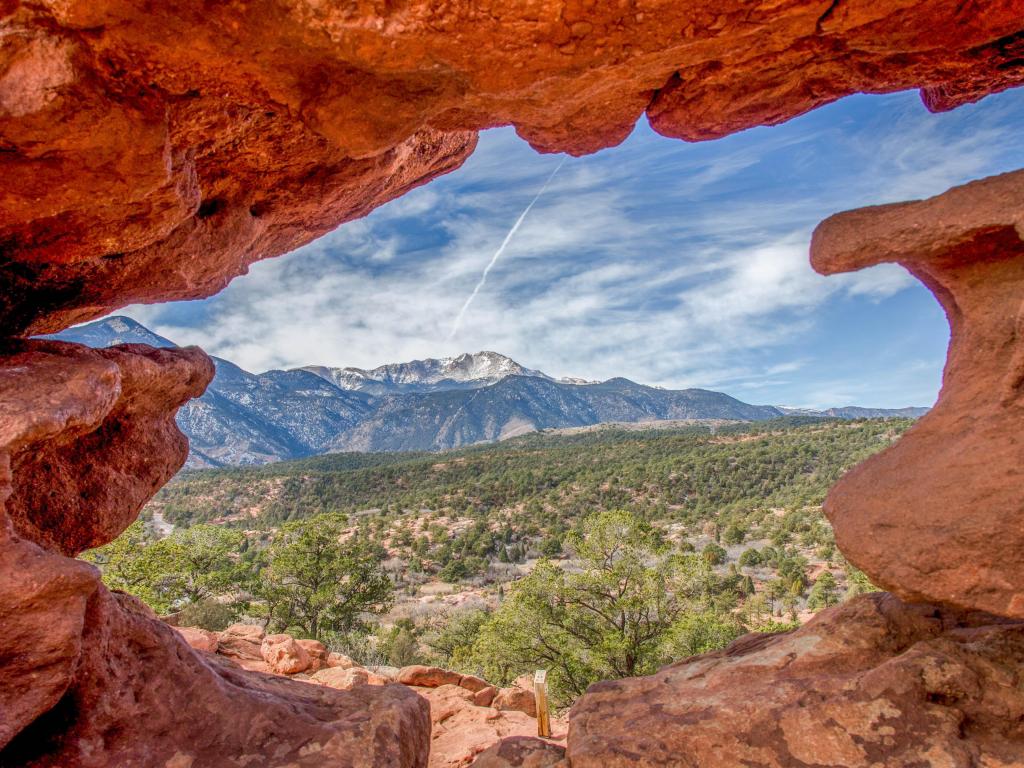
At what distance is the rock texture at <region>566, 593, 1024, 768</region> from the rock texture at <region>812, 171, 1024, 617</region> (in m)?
0.83

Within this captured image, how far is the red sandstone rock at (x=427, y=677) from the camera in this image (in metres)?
14.5

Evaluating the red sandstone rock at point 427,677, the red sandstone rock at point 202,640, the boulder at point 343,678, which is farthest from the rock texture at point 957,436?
the red sandstone rock at point 202,640

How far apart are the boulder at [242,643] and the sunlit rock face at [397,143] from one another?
330 inches

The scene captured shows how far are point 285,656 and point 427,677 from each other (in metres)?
3.77

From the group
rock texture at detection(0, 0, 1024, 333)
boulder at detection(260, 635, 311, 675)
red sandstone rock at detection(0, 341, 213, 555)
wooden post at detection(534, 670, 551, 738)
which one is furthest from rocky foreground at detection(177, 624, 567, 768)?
rock texture at detection(0, 0, 1024, 333)

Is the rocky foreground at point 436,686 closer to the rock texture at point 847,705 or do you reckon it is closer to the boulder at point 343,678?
the boulder at point 343,678

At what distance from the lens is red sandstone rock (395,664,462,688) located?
14.5 metres

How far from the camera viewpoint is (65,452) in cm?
748

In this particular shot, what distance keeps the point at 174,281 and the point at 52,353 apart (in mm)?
2729

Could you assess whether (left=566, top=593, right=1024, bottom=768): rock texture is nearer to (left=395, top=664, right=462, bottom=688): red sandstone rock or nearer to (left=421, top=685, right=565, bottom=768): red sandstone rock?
(left=421, top=685, right=565, bottom=768): red sandstone rock

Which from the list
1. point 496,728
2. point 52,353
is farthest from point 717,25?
point 496,728

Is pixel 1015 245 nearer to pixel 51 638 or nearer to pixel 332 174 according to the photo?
pixel 332 174

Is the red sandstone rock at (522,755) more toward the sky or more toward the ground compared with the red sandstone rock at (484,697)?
more toward the sky

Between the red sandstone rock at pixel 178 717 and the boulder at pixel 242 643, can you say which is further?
the boulder at pixel 242 643
